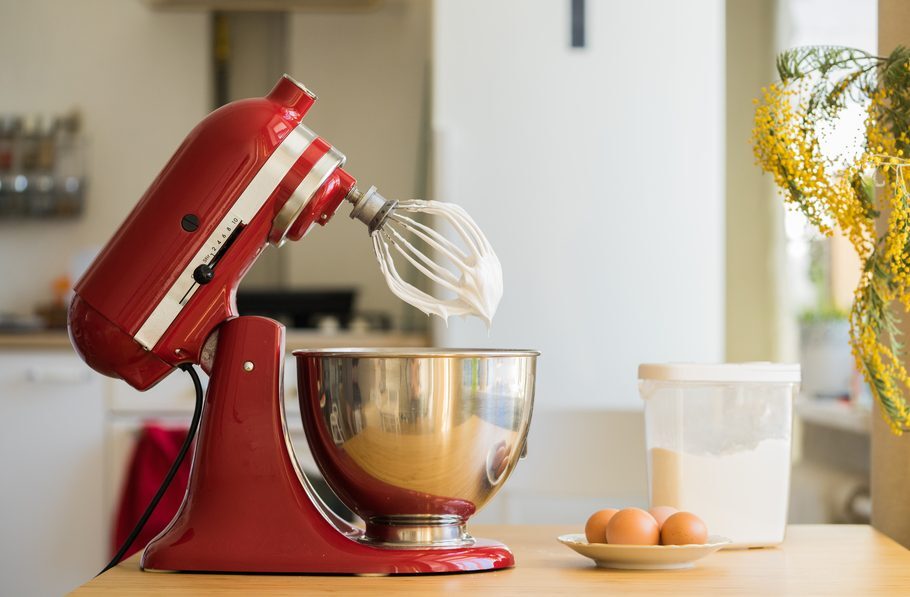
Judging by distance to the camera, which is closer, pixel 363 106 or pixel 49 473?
pixel 49 473

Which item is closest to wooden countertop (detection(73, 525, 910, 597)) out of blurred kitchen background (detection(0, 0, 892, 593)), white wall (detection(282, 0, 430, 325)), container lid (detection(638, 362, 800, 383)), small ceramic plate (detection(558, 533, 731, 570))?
small ceramic plate (detection(558, 533, 731, 570))

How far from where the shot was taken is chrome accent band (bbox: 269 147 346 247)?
843 millimetres

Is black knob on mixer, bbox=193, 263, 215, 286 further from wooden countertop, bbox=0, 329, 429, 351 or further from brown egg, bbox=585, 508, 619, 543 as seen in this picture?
wooden countertop, bbox=0, 329, 429, 351

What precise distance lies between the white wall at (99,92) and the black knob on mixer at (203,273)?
236cm

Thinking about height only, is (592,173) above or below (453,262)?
above

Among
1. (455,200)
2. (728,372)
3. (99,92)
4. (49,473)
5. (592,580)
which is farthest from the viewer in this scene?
(99,92)

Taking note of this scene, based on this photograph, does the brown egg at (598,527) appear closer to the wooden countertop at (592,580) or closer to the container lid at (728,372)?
the wooden countertop at (592,580)

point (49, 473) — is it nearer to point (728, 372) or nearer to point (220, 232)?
point (220, 232)

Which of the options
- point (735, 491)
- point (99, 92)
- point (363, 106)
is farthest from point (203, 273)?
point (99, 92)

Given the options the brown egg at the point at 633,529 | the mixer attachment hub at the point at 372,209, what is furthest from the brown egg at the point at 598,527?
the mixer attachment hub at the point at 372,209

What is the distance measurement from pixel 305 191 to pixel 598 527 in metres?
0.35

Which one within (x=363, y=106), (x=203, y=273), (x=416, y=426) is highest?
(x=363, y=106)

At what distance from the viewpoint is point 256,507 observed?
81cm

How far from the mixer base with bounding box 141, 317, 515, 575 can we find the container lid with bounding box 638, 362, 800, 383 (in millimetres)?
216
